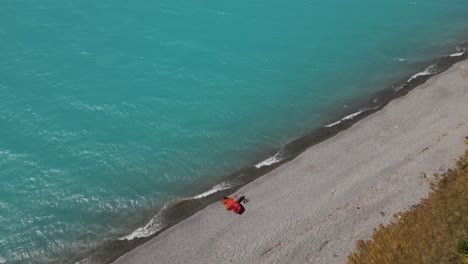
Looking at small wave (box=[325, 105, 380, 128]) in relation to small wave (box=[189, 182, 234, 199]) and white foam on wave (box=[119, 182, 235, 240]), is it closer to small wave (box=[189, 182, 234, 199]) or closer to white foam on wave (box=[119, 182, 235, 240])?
small wave (box=[189, 182, 234, 199])

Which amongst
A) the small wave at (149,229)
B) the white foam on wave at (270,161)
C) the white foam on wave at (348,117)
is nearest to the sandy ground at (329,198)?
the small wave at (149,229)

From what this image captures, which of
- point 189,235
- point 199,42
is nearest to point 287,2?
point 199,42

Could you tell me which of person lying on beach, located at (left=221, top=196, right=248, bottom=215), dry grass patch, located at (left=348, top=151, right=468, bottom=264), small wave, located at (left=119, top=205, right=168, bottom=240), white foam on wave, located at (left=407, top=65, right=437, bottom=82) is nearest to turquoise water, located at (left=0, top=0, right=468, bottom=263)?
small wave, located at (left=119, top=205, right=168, bottom=240)

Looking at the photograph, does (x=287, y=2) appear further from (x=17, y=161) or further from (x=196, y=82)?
(x=17, y=161)

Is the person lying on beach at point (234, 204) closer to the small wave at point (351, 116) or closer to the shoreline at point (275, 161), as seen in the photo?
the shoreline at point (275, 161)

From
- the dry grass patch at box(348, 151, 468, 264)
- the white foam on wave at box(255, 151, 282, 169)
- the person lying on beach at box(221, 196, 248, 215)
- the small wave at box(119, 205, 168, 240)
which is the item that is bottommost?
the small wave at box(119, 205, 168, 240)

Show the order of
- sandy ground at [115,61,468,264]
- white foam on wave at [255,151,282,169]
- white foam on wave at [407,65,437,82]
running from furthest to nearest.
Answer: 1. white foam on wave at [407,65,437,82]
2. white foam on wave at [255,151,282,169]
3. sandy ground at [115,61,468,264]
